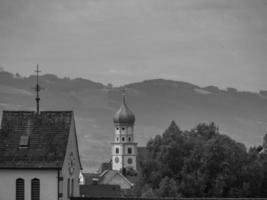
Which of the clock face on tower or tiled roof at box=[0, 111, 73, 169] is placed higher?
tiled roof at box=[0, 111, 73, 169]

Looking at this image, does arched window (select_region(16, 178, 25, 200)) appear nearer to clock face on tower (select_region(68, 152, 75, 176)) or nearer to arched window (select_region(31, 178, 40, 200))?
arched window (select_region(31, 178, 40, 200))

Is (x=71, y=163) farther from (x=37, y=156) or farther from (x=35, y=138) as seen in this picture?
(x=35, y=138)

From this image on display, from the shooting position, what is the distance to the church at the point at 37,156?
234 feet

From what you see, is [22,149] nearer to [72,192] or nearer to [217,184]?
[72,192]

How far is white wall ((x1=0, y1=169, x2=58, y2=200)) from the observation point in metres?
71.4

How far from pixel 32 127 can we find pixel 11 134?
1.52m

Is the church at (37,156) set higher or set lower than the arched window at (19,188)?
higher

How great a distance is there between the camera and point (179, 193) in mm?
113125

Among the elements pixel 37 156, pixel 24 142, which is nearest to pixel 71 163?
pixel 37 156

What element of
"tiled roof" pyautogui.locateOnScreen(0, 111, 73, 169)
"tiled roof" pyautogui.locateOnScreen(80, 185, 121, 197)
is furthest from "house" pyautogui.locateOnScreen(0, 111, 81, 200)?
"tiled roof" pyautogui.locateOnScreen(80, 185, 121, 197)

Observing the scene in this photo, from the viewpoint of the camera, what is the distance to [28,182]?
7181cm

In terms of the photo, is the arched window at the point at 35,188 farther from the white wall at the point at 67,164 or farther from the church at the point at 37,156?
the white wall at the point at 67,164

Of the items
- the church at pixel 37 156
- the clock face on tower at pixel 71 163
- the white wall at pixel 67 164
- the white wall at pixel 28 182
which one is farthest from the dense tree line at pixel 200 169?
the white wall at pixel 28 182

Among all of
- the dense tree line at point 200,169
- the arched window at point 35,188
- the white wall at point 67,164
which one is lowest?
the arched window at point 35,188
